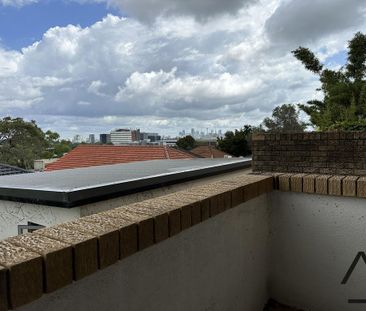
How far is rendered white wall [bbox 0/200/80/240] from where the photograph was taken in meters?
4.46

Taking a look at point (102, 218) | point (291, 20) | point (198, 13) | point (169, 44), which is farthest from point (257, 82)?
point (102, 218)

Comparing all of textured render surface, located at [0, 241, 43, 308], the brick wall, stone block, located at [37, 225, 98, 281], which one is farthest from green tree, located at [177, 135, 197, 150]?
textured render surface, located at [0, 241, 43, 308]

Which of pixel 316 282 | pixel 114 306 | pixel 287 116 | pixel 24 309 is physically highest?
pixel 287 116

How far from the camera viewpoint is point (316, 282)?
3.47m

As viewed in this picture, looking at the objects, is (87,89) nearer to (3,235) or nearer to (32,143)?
(3,235)

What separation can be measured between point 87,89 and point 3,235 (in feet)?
66.4

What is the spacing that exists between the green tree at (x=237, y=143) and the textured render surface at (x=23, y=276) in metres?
45.5

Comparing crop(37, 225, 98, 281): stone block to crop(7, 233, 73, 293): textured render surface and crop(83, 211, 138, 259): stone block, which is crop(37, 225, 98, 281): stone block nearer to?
crop(7, 233, 73, 293): textured render surface

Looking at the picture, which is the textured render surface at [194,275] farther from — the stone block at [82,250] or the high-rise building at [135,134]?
the high-rise building at [135,134]

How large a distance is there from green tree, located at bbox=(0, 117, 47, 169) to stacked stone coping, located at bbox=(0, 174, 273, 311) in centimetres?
4475

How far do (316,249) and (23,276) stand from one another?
286 centimetres

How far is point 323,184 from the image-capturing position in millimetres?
3361

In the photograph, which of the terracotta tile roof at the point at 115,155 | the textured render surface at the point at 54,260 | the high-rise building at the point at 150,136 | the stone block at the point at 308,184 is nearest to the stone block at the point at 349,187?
the stone block at the point at 308,184

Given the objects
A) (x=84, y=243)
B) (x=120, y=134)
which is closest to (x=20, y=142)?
(x=120, y=134)
